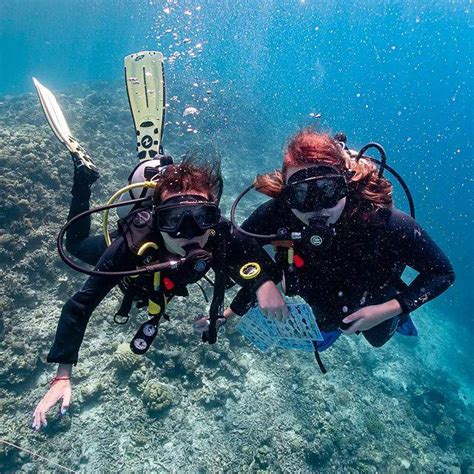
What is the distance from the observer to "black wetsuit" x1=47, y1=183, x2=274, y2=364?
3.21 m

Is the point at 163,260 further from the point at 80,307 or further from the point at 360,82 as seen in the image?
the point at 360,82

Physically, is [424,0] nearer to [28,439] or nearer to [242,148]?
[242,148]

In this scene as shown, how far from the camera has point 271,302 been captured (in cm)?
330

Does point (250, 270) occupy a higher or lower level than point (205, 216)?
lower

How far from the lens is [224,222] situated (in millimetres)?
3654

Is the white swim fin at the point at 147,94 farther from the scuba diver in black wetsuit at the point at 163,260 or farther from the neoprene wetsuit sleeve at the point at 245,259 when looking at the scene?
the neoprene wetsuit sleeve at the point at 245,259

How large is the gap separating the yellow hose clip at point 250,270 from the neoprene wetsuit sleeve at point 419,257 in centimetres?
142

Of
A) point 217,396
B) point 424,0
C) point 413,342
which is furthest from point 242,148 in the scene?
point 424,0

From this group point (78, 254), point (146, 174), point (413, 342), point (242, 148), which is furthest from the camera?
point (242, 148)

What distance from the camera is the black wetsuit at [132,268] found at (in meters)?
3.21

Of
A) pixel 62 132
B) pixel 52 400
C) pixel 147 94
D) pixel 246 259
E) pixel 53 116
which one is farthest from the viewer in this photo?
pixel 147 94

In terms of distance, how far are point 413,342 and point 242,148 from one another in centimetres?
1638

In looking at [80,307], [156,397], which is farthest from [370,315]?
[156,397]

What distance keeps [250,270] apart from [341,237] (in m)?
1.06
